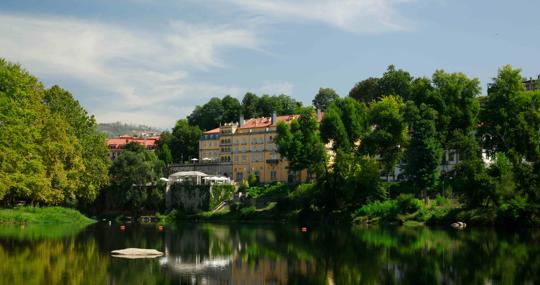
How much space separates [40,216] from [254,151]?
40773 millimetres

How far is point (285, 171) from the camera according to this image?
10362 centimetres

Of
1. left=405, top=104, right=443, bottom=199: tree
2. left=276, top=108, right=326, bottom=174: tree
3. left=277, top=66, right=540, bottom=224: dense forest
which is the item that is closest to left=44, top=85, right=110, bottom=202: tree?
left=276, top=108, right=326, bottom=174: tree

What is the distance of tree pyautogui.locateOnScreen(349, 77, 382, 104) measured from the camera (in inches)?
4328

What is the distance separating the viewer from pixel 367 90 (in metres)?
114

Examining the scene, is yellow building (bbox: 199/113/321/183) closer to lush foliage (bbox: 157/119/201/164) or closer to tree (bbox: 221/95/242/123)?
lush foliage (bbox: 157/119/201/164)

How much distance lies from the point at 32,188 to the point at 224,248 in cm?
2667

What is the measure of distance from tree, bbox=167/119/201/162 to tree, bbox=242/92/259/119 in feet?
30.4

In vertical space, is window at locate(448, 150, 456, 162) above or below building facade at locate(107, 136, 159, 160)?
below

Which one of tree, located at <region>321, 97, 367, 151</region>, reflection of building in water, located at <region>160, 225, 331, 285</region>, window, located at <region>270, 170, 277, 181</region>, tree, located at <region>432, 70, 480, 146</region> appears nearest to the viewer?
reflection of building in water, located at <region>160, 225, 331, 285</region>

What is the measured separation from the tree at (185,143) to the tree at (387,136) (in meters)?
52.1

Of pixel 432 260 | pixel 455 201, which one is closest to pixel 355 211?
pixel 455 201

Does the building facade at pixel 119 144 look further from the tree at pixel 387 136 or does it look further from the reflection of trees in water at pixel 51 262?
the reflection of trees in water at pixel 51 262

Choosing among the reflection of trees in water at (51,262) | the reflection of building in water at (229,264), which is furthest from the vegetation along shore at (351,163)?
the reflection of building in water at (229,264)

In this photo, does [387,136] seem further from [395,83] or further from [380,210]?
[395,83]
